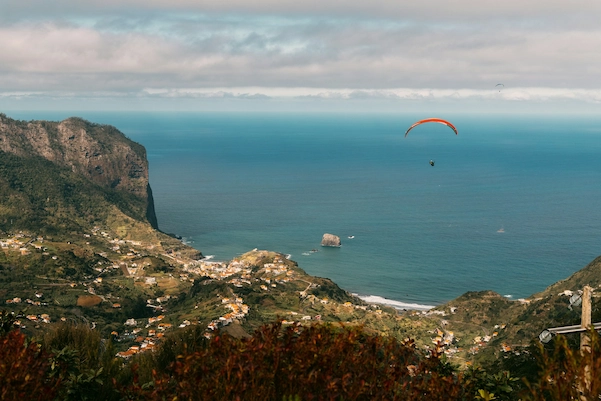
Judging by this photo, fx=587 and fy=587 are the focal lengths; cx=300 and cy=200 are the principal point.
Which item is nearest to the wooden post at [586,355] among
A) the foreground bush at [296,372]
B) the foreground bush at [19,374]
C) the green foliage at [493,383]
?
the foreground bush at [296,372]

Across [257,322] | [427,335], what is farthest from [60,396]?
[427,335]

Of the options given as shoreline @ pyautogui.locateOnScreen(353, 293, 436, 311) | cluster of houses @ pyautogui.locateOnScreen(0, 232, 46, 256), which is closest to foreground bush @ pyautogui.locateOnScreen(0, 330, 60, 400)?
→ shoreline @ pyautogui.locateOnScreen(353, 293, 436, 311)

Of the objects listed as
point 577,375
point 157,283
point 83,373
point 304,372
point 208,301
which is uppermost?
point 577,375

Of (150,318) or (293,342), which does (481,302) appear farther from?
(293,342)

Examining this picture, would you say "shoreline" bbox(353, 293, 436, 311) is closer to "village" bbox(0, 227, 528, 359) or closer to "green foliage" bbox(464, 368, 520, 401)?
"village" bbox(0, 227, 528, 359)

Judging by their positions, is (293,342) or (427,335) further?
(427,335)

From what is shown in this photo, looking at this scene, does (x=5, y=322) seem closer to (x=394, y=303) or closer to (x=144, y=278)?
(x=144, y=278)

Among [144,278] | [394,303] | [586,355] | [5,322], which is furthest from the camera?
[394,303]

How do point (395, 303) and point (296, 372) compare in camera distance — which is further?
point (395, 303)

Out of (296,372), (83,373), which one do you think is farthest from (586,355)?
(83,373)

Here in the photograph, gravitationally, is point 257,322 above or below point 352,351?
below

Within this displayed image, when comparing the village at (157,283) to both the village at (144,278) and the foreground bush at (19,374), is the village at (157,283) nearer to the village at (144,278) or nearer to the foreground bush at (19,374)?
the village at (144,278)
